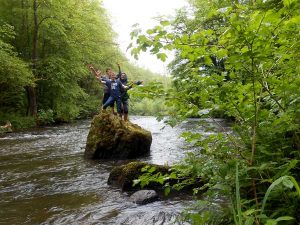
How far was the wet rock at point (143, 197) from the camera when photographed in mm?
5906

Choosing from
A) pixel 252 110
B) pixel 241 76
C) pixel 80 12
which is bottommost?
pixel 252 110

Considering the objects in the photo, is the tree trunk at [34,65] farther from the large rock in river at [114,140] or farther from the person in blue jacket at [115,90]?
the large rock in river at [114,140]

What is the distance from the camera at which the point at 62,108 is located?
93.0 feet

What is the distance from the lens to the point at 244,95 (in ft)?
9.63

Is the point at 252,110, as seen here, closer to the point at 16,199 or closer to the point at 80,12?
the point at 16,199

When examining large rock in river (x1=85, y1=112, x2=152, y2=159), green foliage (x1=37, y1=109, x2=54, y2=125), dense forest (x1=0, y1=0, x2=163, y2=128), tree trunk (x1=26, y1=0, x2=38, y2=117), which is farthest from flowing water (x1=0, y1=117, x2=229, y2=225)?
tree trunk (x1=26, y1=0, x2=38, y2=117)

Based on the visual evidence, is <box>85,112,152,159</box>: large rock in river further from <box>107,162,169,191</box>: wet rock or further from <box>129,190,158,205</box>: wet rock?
<box>129,190,158,205</box>: wet rock

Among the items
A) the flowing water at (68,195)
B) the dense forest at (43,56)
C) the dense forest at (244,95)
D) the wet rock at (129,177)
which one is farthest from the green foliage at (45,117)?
the dense forest at (244,95)

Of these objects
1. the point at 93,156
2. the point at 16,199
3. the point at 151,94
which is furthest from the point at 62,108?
the point at 151,94

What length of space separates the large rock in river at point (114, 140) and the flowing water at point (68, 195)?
467 mm

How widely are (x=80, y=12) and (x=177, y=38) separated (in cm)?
2735

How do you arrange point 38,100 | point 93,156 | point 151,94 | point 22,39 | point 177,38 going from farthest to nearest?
point 38,100 → point 22,39 → point 93,156 → point 151,94 → point 177,38

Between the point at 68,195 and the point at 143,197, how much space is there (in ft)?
5.53

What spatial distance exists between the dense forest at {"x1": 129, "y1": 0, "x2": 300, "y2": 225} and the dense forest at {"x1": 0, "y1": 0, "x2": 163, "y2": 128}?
19.9 metres
